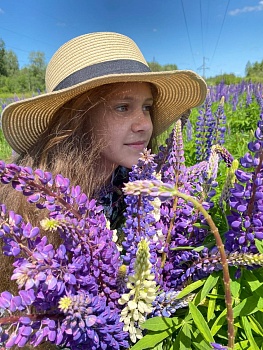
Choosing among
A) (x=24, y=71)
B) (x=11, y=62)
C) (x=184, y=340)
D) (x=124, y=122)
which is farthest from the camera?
(x=11, y=62)

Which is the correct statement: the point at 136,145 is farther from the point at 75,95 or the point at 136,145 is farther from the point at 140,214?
the point at 140,214

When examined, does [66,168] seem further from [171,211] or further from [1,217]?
[1,217]

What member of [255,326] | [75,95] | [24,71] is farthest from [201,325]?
[24,71]

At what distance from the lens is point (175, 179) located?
3.57ft

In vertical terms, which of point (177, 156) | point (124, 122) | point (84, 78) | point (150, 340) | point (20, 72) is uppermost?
point (20, 72)

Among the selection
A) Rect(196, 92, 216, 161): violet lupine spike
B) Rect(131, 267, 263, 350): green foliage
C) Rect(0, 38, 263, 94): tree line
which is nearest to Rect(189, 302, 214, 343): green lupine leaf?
Rect(131, 267, 263, 350): green foliage

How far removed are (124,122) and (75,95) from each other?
0.23 m

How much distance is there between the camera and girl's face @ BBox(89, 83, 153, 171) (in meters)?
1.57

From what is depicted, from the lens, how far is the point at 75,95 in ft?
4.97

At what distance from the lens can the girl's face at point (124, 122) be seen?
5.14 feet

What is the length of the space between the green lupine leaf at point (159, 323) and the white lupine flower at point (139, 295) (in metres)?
0.02

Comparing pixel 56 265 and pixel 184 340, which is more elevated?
pixel 56 265

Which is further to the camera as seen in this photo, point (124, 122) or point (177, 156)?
point (124, 122)

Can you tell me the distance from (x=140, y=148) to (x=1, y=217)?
0.90 m
